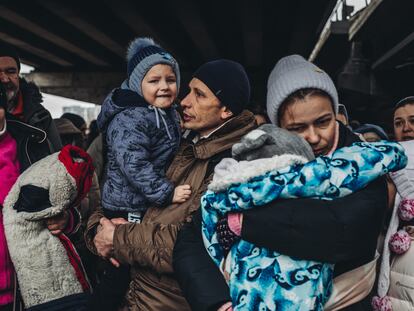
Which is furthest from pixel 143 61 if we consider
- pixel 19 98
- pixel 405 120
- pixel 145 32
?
pixel 145 32

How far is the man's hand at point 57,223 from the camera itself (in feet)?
7.86

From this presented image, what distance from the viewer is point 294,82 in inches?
75.3

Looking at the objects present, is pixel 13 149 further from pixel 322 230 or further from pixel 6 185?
pixel 322 230

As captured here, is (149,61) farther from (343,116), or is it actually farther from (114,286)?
(343,116)

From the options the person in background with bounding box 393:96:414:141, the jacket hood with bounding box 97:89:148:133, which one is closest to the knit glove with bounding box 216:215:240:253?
the jacket hood with bounding box 97:89:148:133

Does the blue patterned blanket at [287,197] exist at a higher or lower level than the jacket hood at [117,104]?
lower

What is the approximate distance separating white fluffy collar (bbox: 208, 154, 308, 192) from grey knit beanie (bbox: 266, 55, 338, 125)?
19.2 inches

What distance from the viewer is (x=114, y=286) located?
7.34 feet

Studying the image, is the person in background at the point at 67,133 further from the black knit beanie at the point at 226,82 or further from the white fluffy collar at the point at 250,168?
the white fluffy collar at the point at 250,168

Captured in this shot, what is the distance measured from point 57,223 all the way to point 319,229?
1522mm

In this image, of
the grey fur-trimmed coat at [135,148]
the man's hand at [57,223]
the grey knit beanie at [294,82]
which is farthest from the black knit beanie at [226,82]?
the man's hand at [57,223]

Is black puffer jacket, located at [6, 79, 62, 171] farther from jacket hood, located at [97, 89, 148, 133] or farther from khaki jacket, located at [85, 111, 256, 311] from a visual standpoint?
khaki jacket, located at [85, 111, 256, 311]

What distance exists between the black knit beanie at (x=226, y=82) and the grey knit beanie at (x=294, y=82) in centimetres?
18

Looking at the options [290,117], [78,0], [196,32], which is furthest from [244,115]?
[196,32]
